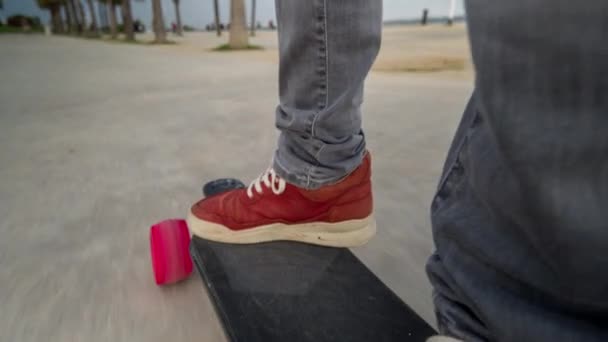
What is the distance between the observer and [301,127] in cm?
69

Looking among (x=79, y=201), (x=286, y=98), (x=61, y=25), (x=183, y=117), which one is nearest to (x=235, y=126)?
(x=183, y=117)

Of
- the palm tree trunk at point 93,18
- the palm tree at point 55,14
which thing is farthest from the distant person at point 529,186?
the palm tree at point 55,14

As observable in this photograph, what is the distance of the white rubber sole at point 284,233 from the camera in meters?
0.74

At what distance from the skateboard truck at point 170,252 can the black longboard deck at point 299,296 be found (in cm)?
2

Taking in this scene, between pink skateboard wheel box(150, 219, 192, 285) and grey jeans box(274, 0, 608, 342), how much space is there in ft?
1.49

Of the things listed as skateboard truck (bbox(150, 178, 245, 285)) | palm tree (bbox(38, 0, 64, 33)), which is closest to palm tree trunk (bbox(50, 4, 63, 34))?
palm tree (bbox(38, 0, 64, 33))

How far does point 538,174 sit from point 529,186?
12mm

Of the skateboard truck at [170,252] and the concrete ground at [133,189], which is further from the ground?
the skateboard truck at [170,252]

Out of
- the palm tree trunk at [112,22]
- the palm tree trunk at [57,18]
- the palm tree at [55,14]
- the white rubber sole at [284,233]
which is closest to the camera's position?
the white rubber sole at [284,233]

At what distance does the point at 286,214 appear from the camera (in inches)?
29.2

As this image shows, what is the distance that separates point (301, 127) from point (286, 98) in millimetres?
70

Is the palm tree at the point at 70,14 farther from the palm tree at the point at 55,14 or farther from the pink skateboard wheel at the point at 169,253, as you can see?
the pink skateboard wheel at the point at 169,253

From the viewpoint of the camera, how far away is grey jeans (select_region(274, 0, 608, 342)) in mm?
250

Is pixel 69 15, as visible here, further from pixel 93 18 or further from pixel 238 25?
pixel 238 25
